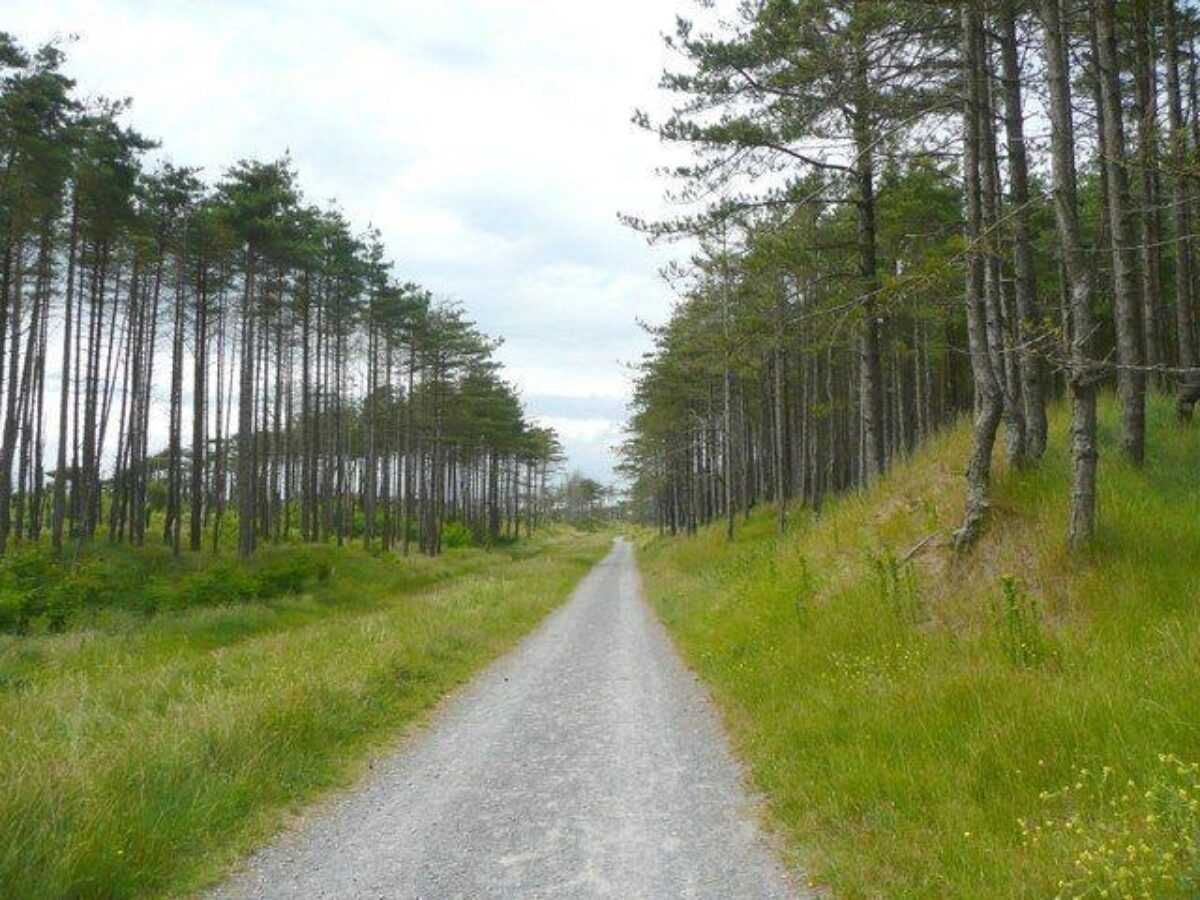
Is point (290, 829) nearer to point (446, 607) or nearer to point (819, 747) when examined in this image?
point (819, 747)

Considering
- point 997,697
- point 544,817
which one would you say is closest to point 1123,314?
point 997,697

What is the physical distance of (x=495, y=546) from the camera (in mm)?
55594

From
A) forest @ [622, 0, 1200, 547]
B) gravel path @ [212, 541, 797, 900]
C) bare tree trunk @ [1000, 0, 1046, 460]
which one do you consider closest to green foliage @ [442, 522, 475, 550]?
forest @ [622, 0, 1200, 547]

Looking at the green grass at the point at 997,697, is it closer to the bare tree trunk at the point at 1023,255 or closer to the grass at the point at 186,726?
the bare tree trunk at the point at 1023,255

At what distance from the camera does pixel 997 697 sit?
5309 millimetres

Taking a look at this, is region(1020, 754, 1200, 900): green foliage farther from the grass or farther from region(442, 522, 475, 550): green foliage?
region(442, 522, 475, 550): green foliage

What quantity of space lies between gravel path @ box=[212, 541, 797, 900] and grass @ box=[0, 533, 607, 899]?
19.2 inches

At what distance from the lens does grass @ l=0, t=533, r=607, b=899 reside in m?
4.30

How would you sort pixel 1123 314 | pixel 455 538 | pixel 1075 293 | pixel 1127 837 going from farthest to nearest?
pixel 455 538 < pixel 1123 314 < pixel 1075 293 < pixel 1127 837

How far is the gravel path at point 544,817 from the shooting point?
14.2 ft

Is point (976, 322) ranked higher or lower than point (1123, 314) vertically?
lower

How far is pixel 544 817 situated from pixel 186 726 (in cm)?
359

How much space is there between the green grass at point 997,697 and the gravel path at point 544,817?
0.49 meters

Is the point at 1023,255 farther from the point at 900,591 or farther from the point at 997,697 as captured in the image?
the point at 997,697
